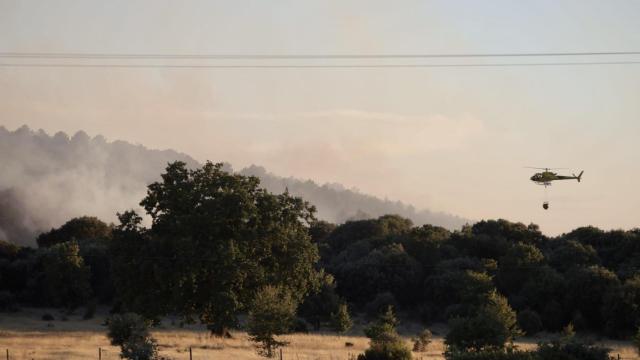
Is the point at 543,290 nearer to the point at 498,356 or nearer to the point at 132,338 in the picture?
the point at 498,356

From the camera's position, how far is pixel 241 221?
202ft

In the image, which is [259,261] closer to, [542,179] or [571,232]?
[542,179]

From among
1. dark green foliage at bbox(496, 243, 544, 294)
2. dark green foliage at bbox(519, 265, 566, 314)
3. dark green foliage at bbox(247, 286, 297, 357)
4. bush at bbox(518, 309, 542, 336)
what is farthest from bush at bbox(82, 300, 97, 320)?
dark green foliage at bbox(519, 265, 566, 314)

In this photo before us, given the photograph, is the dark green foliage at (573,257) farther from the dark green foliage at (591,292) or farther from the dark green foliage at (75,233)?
the dark green foliage at (75,233)

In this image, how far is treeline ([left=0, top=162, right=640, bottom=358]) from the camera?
5856cm

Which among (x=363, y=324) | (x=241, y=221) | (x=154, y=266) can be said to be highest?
(x=241, y=221)

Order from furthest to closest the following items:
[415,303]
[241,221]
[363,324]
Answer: [415,303], [363,324], [241,221]

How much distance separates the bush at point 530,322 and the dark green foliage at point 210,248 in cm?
3485

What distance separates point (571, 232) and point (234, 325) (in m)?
81.4

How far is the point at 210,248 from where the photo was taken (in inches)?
2351

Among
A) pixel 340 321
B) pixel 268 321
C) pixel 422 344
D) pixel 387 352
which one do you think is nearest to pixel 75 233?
pixel 340 321

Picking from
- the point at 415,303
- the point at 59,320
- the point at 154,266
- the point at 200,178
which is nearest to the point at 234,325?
the point at 154,266

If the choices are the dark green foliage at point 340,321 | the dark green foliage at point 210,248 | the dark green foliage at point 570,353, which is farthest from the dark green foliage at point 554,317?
the dark green foliage at point 570,353

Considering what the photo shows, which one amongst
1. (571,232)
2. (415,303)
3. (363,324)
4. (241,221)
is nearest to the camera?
(241,221)
